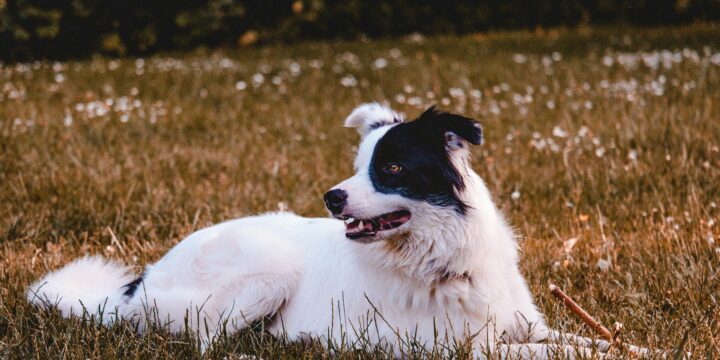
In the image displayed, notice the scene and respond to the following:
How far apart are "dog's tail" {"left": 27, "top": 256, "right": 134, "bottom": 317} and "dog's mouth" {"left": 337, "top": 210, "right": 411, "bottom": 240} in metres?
1.16

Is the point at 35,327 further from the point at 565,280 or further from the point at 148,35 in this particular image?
the point at 148,35

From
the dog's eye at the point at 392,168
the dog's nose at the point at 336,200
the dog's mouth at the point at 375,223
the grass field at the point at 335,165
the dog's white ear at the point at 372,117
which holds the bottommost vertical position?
the grass field at the point at 335,165

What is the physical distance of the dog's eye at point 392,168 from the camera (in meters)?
2.96

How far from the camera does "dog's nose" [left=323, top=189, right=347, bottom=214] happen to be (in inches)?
112

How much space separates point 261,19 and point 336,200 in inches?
550

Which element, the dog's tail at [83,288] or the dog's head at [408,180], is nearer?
the dog's head at [408,180]

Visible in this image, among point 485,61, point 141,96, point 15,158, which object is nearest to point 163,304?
point 15,158

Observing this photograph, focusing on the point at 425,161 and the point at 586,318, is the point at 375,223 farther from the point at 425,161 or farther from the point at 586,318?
the point at 586,318

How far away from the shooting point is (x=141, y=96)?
898 centimetres

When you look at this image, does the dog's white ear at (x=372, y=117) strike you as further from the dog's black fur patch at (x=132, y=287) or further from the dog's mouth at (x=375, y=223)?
the dog's black fur patch at (x=132, y=287)

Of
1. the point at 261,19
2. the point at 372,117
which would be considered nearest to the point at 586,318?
the point at 372,117

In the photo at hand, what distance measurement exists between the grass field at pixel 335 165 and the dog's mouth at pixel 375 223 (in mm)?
487

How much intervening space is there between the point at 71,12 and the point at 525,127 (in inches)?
373

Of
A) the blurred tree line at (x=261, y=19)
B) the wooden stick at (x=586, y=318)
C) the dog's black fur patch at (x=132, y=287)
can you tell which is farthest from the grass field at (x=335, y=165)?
the blurred tree line at (x=261, y=19)
